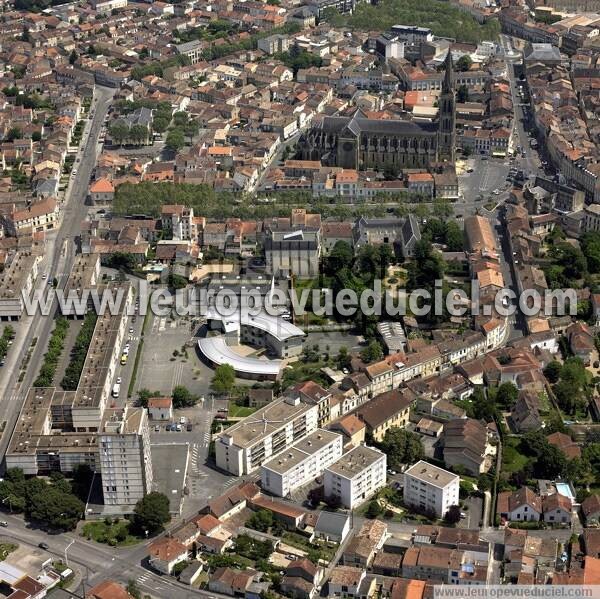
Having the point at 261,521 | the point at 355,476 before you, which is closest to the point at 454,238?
the point at 355,476

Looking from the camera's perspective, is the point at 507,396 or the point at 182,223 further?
the point at 182,223

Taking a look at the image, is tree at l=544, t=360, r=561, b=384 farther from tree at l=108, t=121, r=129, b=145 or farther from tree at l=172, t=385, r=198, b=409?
tree at l=108, t=121, r=129, b=145

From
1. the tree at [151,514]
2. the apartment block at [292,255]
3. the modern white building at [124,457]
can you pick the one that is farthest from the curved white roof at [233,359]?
the tree at [151,514]

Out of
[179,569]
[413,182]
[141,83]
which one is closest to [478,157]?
[413,182]

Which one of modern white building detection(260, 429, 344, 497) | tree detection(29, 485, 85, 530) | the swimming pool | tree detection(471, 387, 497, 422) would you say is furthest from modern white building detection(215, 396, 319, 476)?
the swimming pool

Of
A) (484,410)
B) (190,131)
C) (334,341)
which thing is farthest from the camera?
(190,131)

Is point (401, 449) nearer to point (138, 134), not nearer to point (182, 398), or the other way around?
point (182, 398)

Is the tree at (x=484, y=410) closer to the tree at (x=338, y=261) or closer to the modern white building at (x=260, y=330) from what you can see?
the modern white building at (x=260, y=330)

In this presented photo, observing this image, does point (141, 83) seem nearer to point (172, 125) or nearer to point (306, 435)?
point (172, 125)
